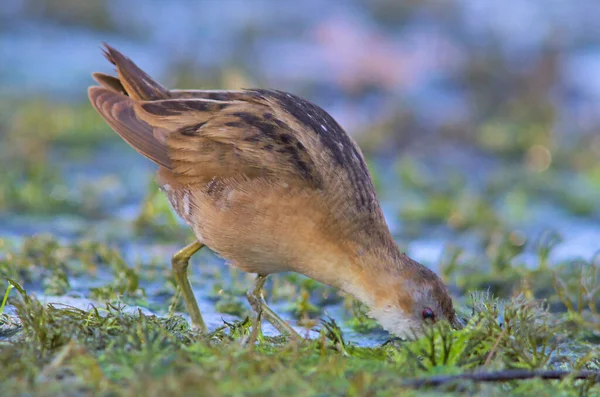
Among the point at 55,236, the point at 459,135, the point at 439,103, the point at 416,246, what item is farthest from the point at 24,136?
the point at 439,103

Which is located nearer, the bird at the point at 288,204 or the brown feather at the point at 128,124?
the bird at the point at 288,204

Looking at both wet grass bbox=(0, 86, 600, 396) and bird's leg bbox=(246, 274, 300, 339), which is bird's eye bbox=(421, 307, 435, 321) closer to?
wet grass bbox=(0, 86, 600, 396)

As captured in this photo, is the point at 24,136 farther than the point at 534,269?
Yes

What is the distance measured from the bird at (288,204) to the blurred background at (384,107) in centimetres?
115

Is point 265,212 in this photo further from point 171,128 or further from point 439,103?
point 439,103

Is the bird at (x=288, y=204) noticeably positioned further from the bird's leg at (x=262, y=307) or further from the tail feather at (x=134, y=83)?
the tail feather at (x=134, y=83)

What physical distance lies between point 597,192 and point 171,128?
4396 millimetres

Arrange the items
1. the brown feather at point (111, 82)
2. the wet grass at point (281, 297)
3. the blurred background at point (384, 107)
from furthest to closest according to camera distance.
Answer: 1. the blurred background at point (384, 107)
2. the brown feather at point (111, 82)
3. the wet grass at point (281, 297)

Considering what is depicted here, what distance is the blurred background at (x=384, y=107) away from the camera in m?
6.21

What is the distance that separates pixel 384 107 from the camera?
30.4 ft

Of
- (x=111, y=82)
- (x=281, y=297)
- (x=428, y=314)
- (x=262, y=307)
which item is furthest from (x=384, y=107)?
(x=428, y=314)

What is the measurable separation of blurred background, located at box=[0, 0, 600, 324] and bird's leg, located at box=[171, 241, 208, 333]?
2.39ft

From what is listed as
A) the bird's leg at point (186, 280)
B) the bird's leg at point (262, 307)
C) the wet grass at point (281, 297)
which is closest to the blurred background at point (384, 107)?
the wet grass at point (281, 297)

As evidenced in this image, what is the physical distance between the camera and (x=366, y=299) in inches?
158
